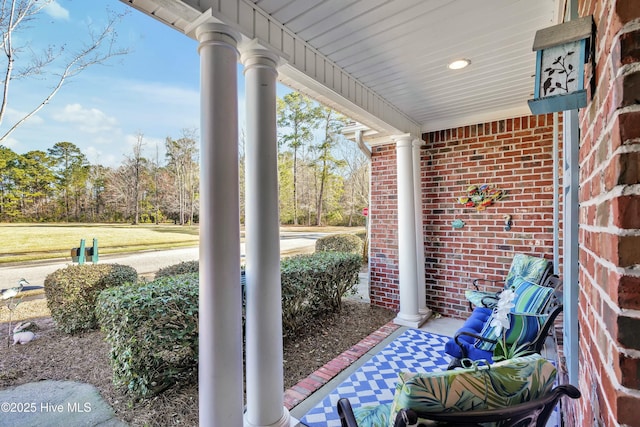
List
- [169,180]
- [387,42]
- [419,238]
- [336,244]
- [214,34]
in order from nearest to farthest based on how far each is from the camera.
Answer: [214,34]
[387,42]
[419,238]
[169,180]
[336,244]

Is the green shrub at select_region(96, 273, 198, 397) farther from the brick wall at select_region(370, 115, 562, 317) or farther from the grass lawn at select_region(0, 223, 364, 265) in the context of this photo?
the brick wall at select_region(370, 115, 562, 317)

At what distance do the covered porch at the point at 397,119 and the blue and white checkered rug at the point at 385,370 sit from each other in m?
0.35

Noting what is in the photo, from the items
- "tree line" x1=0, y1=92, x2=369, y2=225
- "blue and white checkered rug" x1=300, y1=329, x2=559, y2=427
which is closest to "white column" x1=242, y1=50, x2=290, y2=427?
"blue and white checkered rug" x1=300, y1=329, x2=559, y2=427

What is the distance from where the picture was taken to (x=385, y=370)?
2.83m

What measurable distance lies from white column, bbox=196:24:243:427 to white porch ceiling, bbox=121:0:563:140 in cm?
23

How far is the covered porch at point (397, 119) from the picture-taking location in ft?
1.93

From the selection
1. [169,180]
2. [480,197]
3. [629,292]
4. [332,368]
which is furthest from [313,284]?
[629,292]

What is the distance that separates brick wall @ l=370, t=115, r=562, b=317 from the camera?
355 centimetres

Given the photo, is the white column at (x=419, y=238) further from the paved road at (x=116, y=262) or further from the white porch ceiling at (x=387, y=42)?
the paved road at (x=116, y=262)

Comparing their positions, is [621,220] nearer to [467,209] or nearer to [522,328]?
[522,328]

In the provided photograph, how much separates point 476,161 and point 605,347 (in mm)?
3710

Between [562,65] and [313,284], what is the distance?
3.26 metres

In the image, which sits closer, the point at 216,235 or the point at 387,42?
Result: the point at 216,235

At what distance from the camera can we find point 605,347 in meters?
0.66
